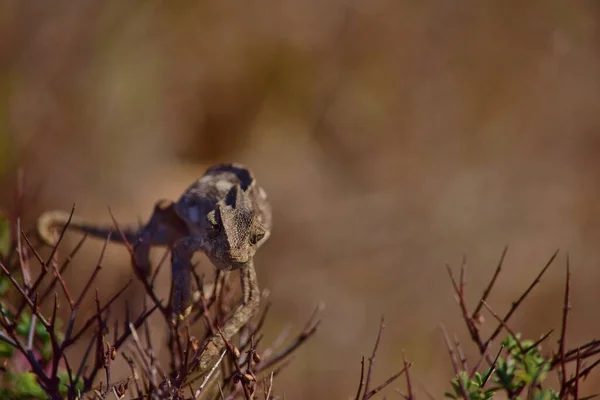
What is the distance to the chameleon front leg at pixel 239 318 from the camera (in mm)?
1997

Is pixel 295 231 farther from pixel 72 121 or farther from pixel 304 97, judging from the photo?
pixel 72 121

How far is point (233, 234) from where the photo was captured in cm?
209

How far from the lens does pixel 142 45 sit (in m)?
6.90

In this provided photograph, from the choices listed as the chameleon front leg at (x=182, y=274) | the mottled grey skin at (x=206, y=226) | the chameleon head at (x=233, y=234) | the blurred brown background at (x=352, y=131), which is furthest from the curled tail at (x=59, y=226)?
the blurred brown background at (x=352, y=131)

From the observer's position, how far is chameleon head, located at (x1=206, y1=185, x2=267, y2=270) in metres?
2.06

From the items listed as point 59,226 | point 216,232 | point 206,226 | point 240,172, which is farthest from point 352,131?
point 216,232

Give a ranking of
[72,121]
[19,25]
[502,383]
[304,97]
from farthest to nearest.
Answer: [304,97] < [72,121] < [19,25] < [502,383]

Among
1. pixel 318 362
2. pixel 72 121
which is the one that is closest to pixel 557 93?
pixel 318 362

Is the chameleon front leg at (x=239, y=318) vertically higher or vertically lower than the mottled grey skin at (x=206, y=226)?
lower

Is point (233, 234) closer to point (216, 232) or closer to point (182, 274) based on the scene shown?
point (216, 232)

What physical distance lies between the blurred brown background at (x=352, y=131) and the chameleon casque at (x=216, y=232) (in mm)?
3963

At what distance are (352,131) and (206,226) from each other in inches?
204

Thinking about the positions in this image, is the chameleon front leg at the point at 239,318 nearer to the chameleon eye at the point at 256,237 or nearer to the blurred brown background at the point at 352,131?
the chameleon eye at the point at 256,237

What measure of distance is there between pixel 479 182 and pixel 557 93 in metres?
1.34
